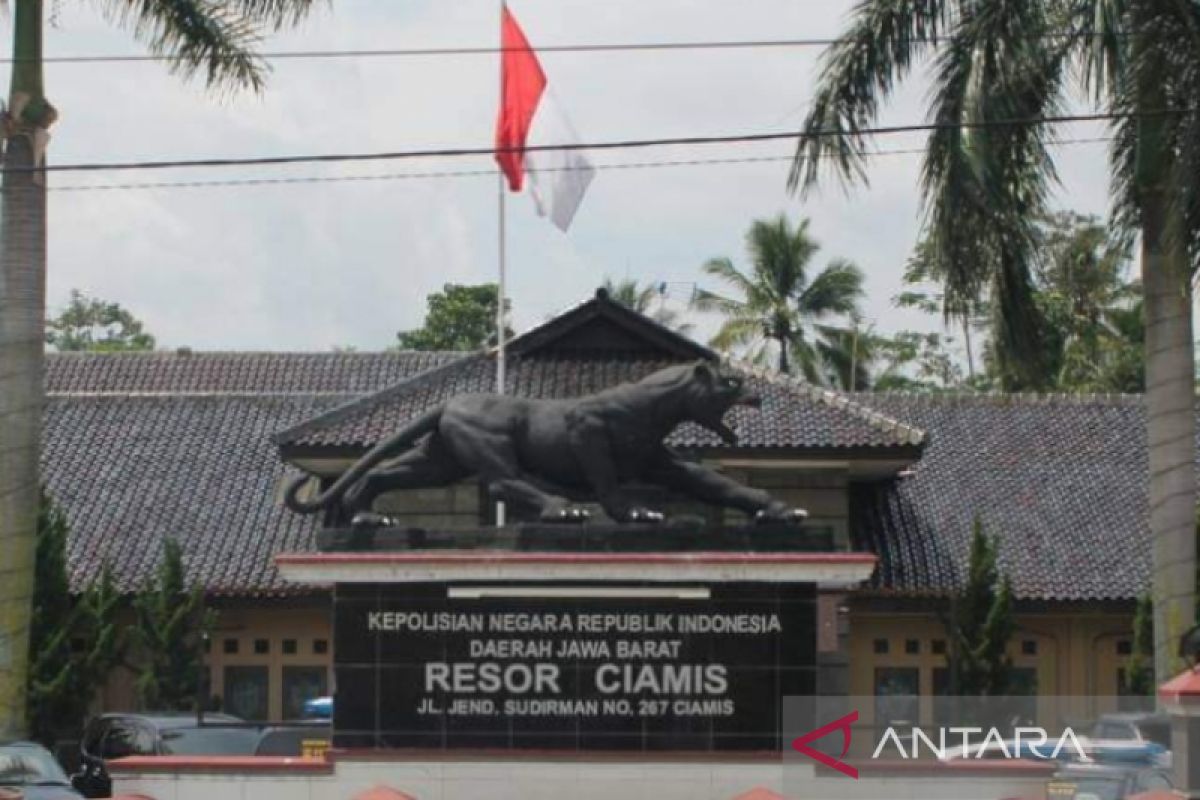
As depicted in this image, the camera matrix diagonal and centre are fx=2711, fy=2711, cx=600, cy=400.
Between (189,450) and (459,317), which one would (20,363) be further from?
(459,317)

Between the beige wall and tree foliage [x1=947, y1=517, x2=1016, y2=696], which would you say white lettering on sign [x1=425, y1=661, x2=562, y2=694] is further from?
the beige wall

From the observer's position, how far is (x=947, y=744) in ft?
121

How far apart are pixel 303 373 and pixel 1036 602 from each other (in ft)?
57.7

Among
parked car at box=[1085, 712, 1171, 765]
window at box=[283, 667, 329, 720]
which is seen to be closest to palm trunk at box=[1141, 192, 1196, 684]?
parked car at box=[1085, 712, 1171, 765]

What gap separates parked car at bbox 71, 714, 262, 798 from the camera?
31094 mm

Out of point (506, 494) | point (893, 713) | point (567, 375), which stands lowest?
point (893, 713)

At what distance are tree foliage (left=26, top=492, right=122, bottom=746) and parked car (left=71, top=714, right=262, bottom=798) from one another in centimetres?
577

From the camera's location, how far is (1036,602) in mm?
42438

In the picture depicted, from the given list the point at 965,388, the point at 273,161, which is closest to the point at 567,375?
the point at 273,161

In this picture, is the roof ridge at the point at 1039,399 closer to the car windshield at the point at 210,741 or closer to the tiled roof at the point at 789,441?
the tiled roof at the point at 789,441

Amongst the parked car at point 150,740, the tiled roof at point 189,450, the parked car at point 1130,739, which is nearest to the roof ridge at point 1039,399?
the tiled roof at point 189,450

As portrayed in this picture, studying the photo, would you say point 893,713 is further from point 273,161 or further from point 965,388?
point 965,388

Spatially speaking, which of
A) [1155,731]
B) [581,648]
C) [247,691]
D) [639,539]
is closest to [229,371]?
[247,691]

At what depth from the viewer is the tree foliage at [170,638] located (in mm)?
40781
